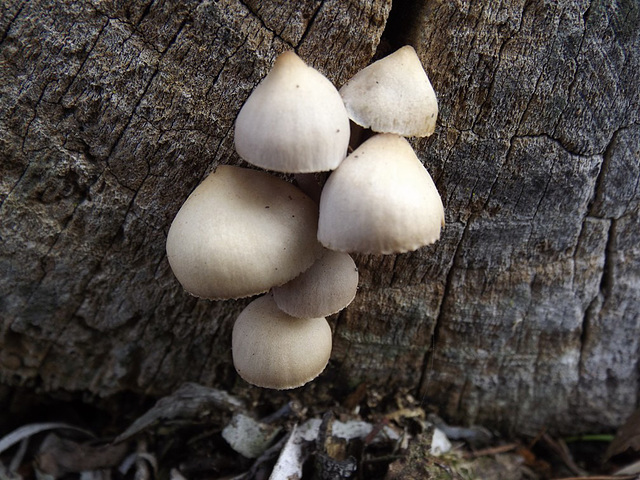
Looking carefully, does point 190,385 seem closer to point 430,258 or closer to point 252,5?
point 430,258

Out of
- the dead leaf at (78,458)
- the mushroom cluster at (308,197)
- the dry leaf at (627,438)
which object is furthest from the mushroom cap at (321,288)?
the dry leaf at (627,438)

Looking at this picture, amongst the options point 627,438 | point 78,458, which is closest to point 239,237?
point 78,458

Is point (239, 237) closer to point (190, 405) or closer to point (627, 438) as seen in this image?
point (190, 405)

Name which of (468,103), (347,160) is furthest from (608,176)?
(347,160)

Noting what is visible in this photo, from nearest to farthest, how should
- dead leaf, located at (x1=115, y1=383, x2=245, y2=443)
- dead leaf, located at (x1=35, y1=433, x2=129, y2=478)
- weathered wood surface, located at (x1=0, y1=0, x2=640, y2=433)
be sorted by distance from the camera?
weathered wood surface, located at (x1=0, y1=0, x2=640, y2=433) < dead leaf, located at (x1=115, y1=383, x2=245, y2=443) < dead leaf, located at (x1=35, y1=433, x2=129, y2=478)

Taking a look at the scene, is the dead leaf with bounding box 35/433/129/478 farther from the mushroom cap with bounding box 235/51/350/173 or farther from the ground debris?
the mushroom cap with bounding box 235/51/350/173

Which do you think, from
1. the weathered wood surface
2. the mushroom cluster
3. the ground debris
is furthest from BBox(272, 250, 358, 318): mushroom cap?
the ground debris
